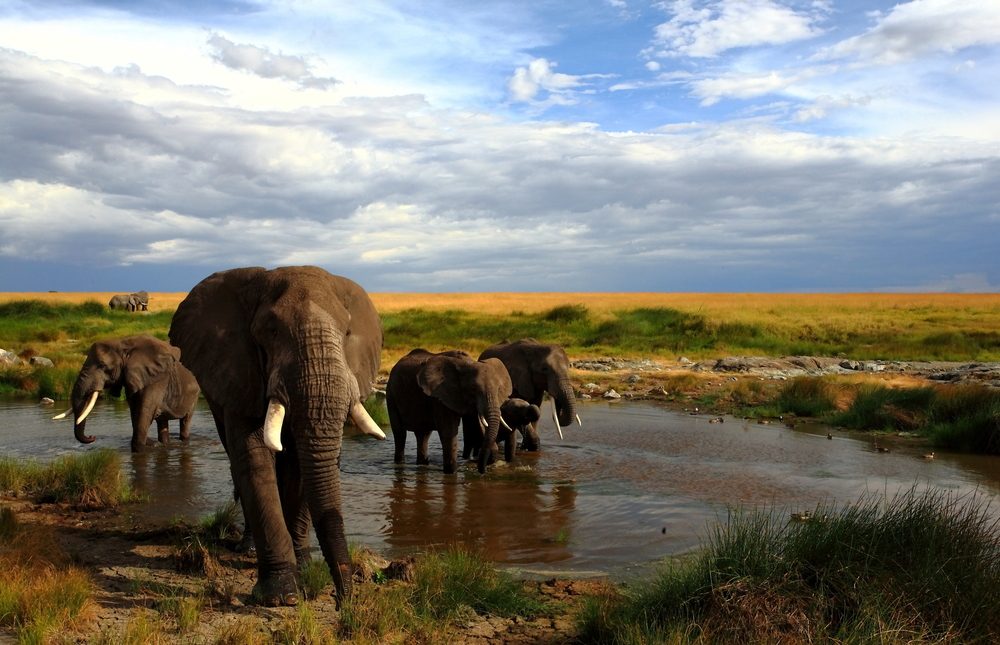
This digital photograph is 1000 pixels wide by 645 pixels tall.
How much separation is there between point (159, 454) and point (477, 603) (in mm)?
9832

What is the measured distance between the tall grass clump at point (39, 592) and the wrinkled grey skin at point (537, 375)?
9.42m

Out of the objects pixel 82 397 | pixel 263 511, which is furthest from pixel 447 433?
pixel 263 511

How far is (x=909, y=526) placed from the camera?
647cm

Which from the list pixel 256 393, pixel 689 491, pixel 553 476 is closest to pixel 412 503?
pixel 553 476

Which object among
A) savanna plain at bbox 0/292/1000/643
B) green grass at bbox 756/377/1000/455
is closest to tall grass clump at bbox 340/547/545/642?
savanna plain at bbox 0/292/1000/643

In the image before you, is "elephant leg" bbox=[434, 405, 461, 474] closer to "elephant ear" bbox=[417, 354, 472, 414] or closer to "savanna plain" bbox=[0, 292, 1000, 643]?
"elephant ear" bbox=[417, 354, 472, 414]

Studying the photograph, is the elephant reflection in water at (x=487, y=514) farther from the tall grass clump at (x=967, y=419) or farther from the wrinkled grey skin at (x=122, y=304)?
the wrinkled grey skin at (x=122, y=304)

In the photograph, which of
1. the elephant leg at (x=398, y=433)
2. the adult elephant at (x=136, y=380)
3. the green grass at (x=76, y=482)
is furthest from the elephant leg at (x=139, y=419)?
the elephant leg at (x=398, y=433)

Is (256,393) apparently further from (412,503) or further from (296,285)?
(412,503)

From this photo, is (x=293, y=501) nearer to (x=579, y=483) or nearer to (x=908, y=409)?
(x=579, y=483)

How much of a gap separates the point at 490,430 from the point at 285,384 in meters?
7.43

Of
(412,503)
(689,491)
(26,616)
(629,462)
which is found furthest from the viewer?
(629,462)

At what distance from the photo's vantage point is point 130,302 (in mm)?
64750

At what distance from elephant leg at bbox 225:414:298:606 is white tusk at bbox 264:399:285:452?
866 mm
